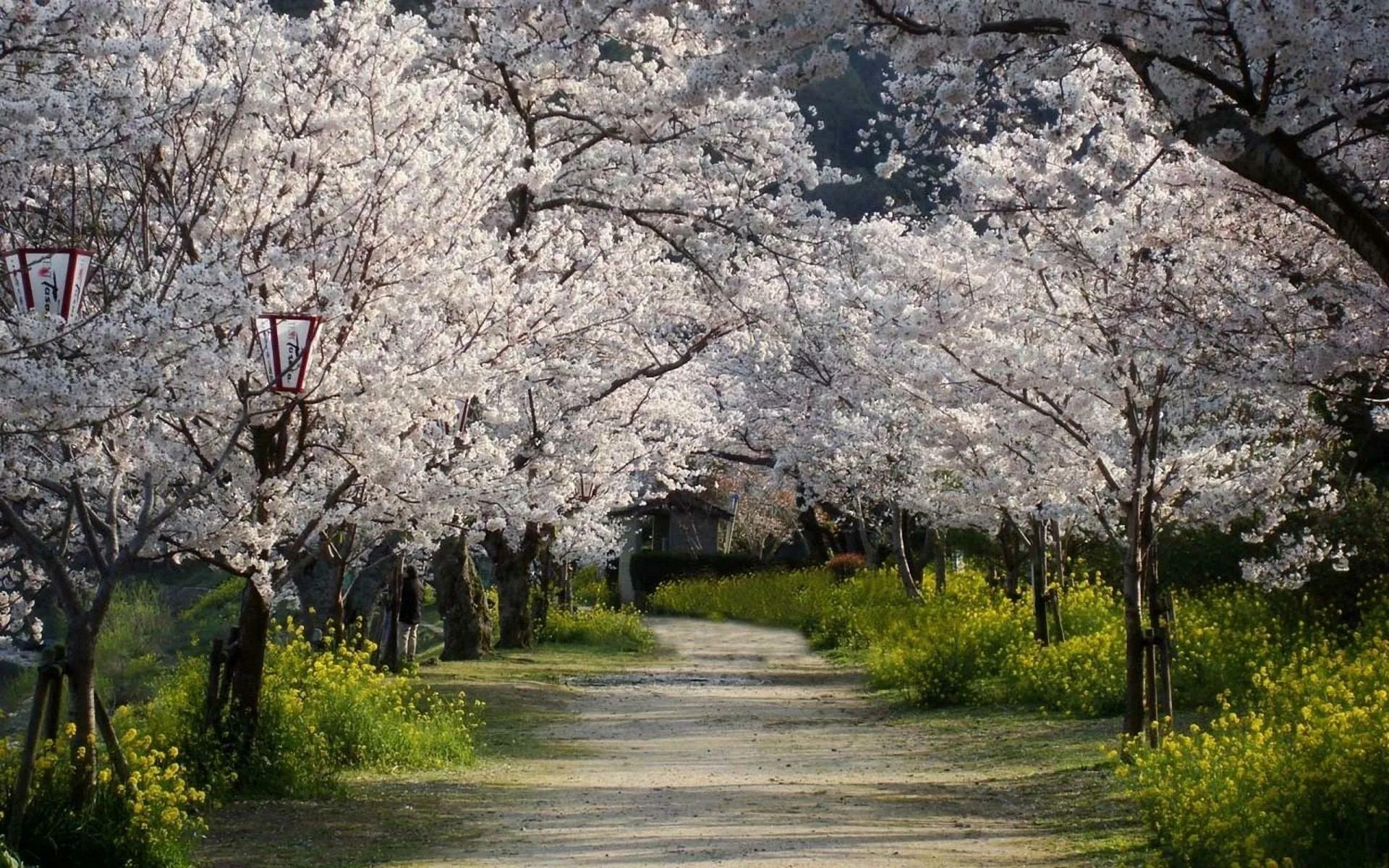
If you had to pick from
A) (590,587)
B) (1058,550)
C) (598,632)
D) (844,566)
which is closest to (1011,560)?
(1058,550)

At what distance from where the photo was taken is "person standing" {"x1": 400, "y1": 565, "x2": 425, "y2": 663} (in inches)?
766

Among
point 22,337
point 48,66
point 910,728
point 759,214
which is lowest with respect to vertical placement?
point 910,728

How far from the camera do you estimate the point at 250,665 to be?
967 centimetres

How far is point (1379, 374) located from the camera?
25.5 feet

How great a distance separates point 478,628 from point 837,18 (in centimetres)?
1749

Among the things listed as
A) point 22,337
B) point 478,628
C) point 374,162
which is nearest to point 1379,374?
point 374,162

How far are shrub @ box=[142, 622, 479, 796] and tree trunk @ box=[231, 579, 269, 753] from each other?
109mm

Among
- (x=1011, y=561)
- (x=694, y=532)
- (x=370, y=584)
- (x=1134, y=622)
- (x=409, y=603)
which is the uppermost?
(x=694, y=532)

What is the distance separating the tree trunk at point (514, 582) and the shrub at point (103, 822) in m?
14.8

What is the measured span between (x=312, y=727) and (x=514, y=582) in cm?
1342

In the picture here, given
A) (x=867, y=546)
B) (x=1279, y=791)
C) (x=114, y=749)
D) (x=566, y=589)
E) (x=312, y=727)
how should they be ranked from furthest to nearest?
(x=566, y=589)
(x=867, y=546)
(x=312, y=727)
(x=114, y=749)
(x=1279, y=791)

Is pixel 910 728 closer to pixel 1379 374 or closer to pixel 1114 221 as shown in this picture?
pixel 1114 221

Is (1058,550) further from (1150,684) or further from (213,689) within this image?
(213,689)

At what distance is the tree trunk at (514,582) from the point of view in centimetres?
2250
